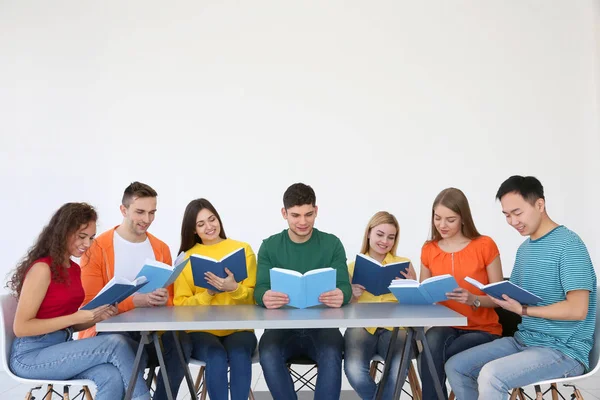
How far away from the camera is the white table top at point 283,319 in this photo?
90.5 inches

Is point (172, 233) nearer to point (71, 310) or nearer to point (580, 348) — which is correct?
point (71, 310)

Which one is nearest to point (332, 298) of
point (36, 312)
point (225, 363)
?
point (225, 363)

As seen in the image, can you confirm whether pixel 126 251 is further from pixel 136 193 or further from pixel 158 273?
pixel 158 273

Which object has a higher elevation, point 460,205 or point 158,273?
point 460,205

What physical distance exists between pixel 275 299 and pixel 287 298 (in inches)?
2.1

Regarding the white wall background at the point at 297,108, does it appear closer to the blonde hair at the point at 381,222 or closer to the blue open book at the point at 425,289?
the blonde hair at the point at 381,222

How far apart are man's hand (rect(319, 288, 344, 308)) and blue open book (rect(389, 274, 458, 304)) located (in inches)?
8.9

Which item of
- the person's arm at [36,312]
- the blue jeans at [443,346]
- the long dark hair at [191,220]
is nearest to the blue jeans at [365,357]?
the blue jeans at [443,346]

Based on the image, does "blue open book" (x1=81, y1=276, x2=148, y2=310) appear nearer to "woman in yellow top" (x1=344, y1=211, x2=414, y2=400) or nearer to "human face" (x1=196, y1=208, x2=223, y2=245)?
"human face" (x1=196, y1=208, x2=223, y2=245)

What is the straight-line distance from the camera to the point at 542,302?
2.41 metres

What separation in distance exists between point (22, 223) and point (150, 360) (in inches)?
112

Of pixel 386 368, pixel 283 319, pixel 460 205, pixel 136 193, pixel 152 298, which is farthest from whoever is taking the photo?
pixel 136 193

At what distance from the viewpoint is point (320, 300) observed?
8.81ft

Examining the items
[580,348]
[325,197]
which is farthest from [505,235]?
[580,348]
